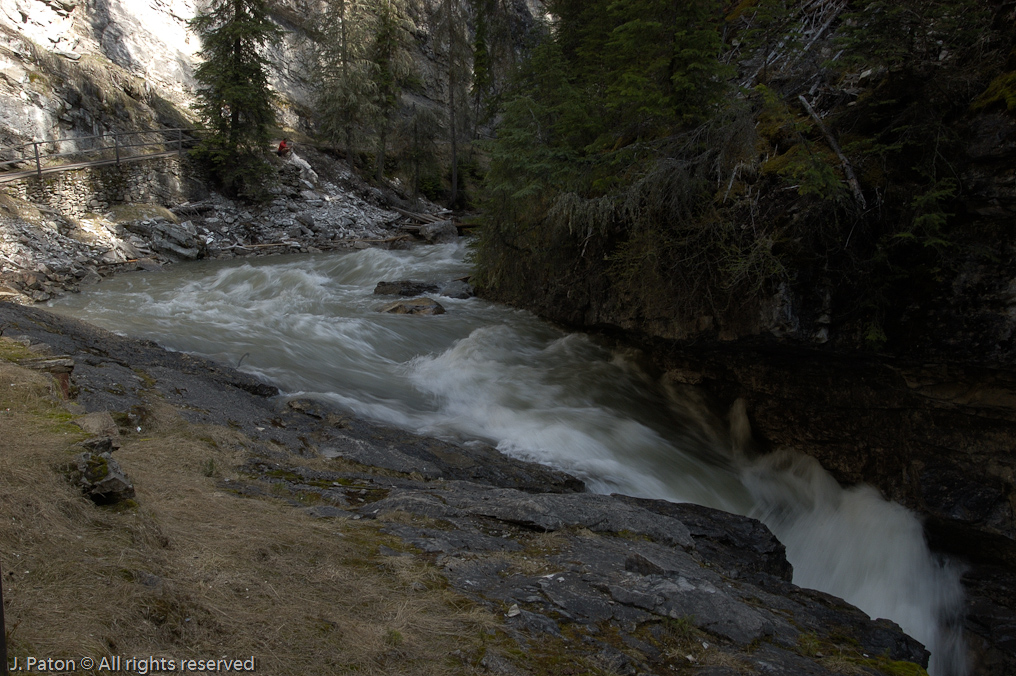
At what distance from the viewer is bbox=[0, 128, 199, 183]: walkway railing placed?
1788 centimetres

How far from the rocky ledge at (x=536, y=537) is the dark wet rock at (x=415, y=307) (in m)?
6.11

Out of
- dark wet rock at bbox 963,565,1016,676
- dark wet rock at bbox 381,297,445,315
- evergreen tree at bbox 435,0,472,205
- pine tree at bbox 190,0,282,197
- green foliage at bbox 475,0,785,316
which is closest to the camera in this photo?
dark wet rock at bbox 963,565,1016,676

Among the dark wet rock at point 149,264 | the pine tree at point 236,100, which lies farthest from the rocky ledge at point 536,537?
the pine tree at point 236,100

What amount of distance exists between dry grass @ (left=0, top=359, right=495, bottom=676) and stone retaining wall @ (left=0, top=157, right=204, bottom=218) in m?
17.1

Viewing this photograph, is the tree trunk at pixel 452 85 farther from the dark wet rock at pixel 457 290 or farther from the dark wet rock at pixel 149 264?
the dark wet rock at pixel 149 264

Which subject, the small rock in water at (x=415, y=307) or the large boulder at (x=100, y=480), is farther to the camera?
the small rock in water at (x=415, y=307)

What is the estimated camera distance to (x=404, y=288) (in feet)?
52.0

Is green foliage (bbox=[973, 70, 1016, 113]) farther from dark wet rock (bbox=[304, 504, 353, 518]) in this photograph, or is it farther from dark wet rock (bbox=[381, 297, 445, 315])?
dark wet rock (bbox=[381, 297, 445, 315])

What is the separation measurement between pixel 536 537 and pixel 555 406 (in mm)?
4966

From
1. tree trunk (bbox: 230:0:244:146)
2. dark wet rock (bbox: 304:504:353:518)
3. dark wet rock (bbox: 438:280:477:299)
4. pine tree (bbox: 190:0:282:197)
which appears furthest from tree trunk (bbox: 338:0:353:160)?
dark wet rock (bbox: 304:504:353:518)

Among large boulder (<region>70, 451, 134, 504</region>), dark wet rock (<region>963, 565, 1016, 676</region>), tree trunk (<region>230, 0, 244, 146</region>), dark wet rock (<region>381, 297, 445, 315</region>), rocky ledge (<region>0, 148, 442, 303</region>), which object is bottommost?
dark wet rock (<region>963, 565, 1016, 676</region>)

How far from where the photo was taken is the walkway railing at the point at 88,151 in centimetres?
1788

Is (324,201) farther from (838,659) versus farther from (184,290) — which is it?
(838,659)

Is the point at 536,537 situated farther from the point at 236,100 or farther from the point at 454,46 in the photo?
the point at 454,46
